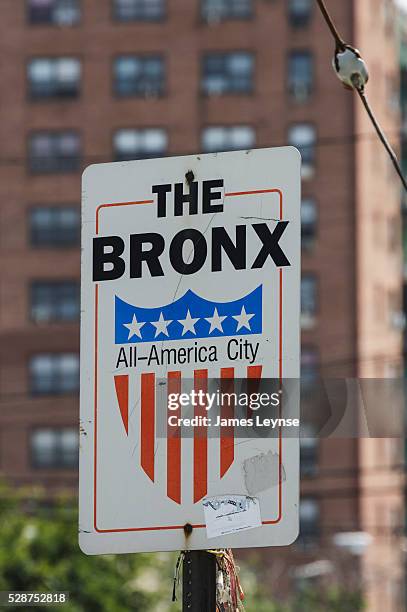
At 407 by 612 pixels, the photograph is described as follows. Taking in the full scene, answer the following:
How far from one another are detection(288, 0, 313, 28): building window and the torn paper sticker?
228ft

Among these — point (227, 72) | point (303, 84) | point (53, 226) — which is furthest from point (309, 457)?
point (227, 72)

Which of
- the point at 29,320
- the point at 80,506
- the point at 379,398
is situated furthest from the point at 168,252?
the point at 29,320

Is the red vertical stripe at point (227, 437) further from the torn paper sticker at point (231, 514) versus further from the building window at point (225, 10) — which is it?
the building window at point (225, 10)

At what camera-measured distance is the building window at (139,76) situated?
73.2 meters

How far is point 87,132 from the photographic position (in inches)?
2884

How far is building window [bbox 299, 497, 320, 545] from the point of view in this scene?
69.9m

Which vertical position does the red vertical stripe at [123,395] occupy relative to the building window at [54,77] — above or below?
below

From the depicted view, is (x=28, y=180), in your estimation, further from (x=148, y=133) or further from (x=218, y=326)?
(x=218, y=326)

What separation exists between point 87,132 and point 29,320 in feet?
28.4

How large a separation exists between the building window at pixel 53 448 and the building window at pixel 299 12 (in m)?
20.1

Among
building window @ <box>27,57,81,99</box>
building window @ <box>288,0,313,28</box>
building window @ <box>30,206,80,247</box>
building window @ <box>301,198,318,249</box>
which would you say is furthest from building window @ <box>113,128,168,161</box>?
building window @ <box>288,0,313,28</box>

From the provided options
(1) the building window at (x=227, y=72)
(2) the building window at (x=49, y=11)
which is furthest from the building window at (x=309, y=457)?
(2) the building window at (x=49, y=11)

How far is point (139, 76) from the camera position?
73.8m

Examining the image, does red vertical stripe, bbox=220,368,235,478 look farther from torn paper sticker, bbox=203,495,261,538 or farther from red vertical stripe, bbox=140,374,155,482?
red vertical stripe, bbox=140,374,155,482
